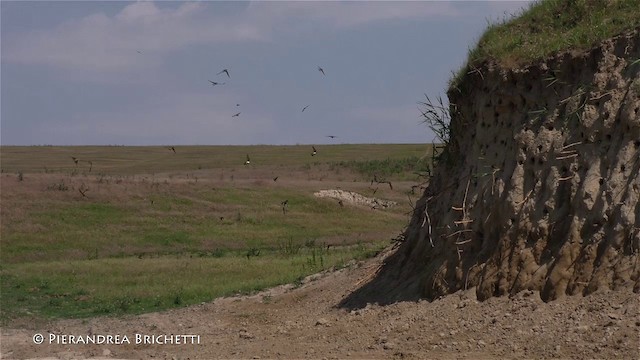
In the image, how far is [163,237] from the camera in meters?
40.9

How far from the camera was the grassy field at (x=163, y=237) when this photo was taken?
77.1 ft

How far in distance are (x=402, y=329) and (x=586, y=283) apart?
263 centimetres

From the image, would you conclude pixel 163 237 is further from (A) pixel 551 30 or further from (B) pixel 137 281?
(A) pixel 551 30

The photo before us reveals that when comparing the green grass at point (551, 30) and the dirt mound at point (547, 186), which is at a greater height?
the green grass at point (551, 30)

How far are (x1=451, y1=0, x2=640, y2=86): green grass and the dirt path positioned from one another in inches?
144

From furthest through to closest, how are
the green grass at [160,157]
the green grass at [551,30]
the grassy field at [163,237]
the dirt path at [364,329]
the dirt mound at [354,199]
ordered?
the green grass at [160,157] → the dirt mound at [354,199] → the grassy field at [163,237] → the green grass at [551,30] → the dirt path at [364,329]

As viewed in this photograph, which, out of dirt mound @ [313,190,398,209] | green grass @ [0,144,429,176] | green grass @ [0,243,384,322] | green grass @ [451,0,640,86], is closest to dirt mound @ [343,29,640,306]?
green grass @ [451,0,640,86]

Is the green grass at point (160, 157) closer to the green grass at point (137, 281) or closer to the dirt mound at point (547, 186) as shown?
the green grass at point (137, 281)

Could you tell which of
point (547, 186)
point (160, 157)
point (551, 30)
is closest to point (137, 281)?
point (551, 30)

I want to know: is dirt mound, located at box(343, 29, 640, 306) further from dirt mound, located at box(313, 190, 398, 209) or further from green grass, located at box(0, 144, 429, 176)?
green grass, located at box(0, 144, 429, 176)

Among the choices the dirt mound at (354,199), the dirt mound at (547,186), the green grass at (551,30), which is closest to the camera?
the dirt mound at (547,186)

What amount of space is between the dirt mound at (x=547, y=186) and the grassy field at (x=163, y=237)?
84.6 inches

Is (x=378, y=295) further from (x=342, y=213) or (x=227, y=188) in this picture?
(x=227, y=188)

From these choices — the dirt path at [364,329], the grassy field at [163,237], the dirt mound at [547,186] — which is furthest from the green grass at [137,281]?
the dirt mound at [547,186]
